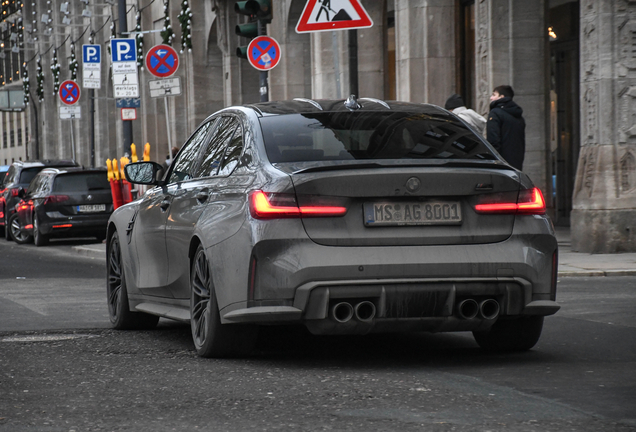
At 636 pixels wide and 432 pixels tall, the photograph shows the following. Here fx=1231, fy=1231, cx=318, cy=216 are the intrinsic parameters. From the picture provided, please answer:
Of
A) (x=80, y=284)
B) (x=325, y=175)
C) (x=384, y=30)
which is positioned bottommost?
(x=80, y=284)

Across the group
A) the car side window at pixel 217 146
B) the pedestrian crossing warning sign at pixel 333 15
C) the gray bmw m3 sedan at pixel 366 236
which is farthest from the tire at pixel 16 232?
the gray bmw m3 sedan at pixel 366 236

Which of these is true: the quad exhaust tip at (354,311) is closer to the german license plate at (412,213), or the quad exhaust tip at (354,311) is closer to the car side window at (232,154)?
the german license plate at (412,213)

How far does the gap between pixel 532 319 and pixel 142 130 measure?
37.3m

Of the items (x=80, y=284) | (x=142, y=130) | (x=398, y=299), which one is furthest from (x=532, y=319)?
(x=142, y=130)

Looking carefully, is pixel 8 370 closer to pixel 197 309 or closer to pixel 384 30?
pixel 197 309

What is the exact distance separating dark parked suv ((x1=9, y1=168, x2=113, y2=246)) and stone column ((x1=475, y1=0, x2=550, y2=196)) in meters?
8.14

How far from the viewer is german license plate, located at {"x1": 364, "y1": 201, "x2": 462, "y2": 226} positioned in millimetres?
6348

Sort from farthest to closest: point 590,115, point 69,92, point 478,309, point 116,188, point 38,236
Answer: point 69,92 < point 38,236 < point 116,188 < point 590,115 < point 478,309

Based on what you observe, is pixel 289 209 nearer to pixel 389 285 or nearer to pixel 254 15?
pixel 389 285

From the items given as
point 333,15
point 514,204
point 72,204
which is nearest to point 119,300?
point 514,204

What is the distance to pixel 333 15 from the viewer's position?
516 inches

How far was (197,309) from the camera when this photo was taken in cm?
709

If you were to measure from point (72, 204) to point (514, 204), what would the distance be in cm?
1790

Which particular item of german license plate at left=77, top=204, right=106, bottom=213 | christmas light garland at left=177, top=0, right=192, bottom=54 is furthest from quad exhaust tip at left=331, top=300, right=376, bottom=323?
christmas light garland at left=177, top=0, right=192, bottom=54
